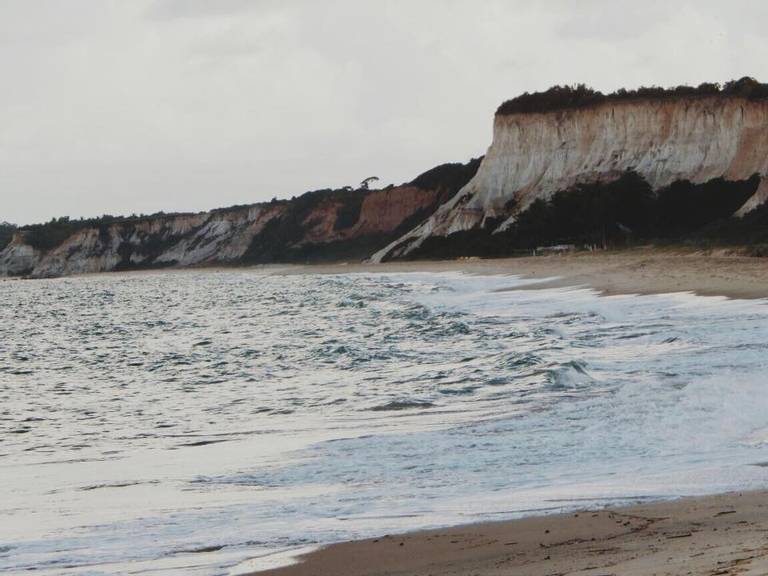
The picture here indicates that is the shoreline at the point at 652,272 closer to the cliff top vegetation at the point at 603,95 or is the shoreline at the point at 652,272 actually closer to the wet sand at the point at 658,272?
the wet sand at the point at 658,272

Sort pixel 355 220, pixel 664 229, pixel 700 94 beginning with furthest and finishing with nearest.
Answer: pixel 355 220, pixel 700 94, pixel 664 229

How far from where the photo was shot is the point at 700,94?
6712 centimetres

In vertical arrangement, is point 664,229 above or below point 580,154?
below

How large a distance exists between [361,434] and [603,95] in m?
66.9

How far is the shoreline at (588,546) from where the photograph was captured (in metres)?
4.62

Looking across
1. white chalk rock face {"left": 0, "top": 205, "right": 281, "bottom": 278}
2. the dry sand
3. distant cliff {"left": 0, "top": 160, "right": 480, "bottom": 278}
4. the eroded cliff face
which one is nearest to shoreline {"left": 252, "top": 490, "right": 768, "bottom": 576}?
the dry sand

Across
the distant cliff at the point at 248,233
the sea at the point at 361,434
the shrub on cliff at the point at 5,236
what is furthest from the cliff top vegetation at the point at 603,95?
the shrub on cliff at the point at 5,236

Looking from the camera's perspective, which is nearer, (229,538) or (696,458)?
(229,538)

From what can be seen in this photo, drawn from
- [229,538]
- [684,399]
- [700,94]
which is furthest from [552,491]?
[700,94]

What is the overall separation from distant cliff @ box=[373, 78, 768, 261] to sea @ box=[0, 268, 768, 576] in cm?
3716

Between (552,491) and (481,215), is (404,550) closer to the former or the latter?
(552,491)

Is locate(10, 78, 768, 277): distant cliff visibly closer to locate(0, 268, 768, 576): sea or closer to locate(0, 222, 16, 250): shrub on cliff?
locate(0, 268, 768, 576): sea

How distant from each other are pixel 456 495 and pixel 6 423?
6996mm

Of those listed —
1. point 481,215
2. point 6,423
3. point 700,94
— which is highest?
point 700,94
